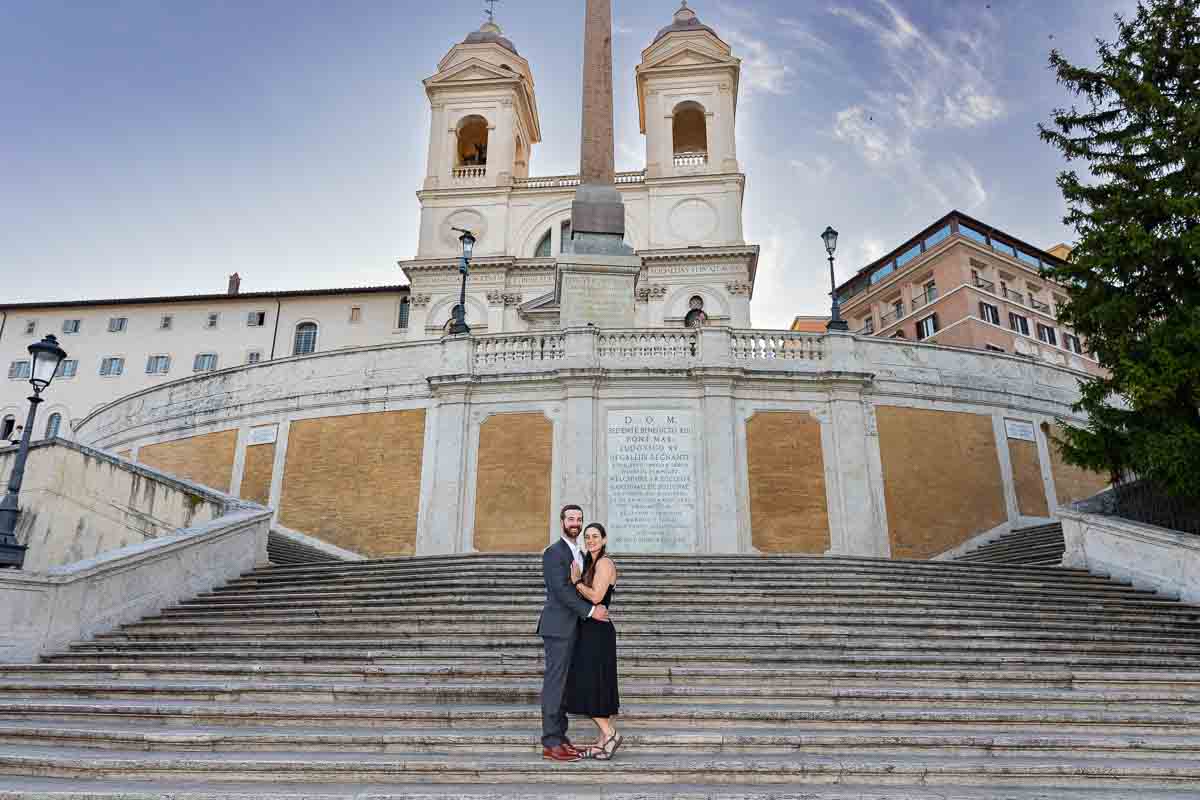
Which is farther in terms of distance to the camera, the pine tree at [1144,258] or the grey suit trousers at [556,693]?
the pine tree at [1144,258]

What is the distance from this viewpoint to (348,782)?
5.14 m

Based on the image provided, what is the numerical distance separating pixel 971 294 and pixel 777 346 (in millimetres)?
32275

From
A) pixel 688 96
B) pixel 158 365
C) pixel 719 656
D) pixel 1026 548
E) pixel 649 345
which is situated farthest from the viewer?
pixel 158 365

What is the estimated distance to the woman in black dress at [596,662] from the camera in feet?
17.7

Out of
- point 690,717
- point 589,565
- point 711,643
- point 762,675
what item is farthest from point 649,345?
point 589,565

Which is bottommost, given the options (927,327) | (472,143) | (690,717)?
(690,717)

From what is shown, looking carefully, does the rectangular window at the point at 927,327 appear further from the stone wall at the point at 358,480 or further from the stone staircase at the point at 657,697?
the stone staircase at the point at 657,697

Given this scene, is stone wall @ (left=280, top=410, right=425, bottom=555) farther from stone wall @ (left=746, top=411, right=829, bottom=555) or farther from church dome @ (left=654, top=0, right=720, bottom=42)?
church dome @ (left=654, top=0, right=720, bottom=42)

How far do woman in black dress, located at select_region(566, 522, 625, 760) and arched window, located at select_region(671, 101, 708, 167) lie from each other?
115 ft

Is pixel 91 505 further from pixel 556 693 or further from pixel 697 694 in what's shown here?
pixel 556 693

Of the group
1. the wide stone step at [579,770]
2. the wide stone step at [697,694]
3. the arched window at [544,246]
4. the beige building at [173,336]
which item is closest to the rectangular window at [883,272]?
the arched window at [544,246]

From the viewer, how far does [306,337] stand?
41.5 meters

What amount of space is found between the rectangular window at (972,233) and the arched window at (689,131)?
1722 centimetres

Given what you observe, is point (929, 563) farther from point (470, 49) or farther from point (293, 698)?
point (470, 49)
